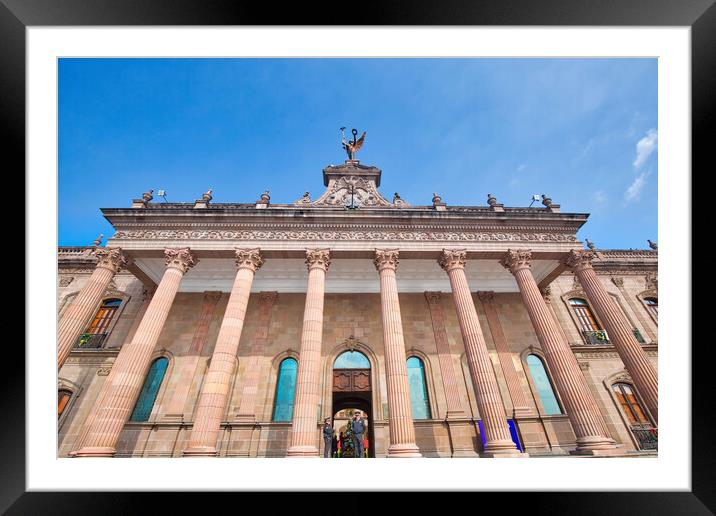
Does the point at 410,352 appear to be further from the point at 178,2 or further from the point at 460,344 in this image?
the point at 178,2

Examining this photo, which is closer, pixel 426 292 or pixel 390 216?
pixel 390 216

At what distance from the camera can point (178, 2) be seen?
3.28 m

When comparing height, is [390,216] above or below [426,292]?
above

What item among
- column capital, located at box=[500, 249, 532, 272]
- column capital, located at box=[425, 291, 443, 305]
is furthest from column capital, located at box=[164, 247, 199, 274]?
column capital, located at box=[500, 249, 532, 272]

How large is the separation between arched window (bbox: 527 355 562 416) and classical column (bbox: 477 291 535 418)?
3.43ft

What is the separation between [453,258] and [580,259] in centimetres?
584

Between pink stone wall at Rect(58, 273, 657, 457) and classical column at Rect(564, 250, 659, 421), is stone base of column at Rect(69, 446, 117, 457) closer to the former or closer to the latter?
pink stone wall at Rect(58, 273, 657, 457)

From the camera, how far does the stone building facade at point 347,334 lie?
11438mm

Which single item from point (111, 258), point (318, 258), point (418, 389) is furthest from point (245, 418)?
point (111, 258)

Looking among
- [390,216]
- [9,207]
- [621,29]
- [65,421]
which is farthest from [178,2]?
[65,421]

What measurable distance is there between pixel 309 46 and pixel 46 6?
2.86 m

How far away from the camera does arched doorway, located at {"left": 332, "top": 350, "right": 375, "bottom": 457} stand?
14.8 m

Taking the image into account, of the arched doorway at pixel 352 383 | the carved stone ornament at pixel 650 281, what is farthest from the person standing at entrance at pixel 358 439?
the carved stone ornament at pixel 650 281

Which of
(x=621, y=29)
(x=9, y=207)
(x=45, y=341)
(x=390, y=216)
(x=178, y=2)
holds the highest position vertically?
(x=390, y=216)
